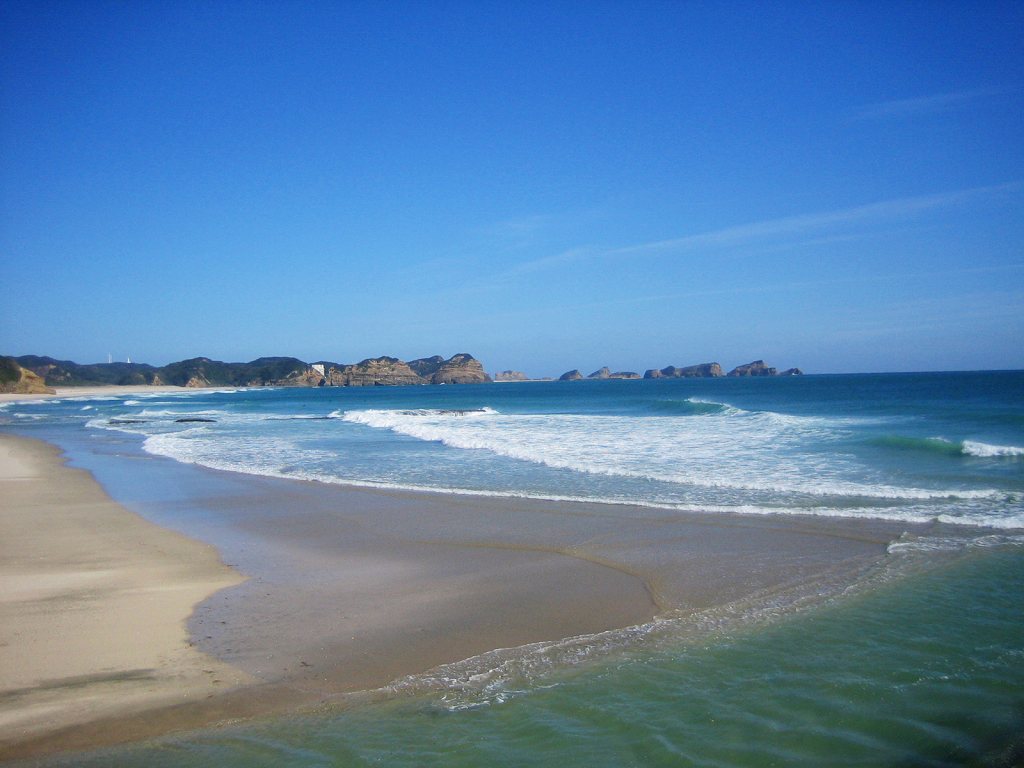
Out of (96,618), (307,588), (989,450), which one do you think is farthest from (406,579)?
(989,450)

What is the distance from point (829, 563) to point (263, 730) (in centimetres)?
648

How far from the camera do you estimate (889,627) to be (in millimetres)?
6141

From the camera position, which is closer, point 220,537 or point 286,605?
point 286,605

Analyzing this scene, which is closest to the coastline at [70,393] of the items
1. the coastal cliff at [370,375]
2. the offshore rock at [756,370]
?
the coastal cliff at [370,375]

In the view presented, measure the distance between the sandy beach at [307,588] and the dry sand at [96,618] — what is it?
2cm

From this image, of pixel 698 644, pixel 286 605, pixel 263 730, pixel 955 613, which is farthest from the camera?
pixel 286 605

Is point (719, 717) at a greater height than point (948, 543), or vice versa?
point (948, 543)

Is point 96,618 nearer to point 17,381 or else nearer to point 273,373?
point 17,381

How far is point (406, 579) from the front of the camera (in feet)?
26.5

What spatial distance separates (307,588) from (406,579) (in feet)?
3.55

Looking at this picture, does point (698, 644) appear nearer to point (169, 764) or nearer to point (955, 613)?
point (955, 613)

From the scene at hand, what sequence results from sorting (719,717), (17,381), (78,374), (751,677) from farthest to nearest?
(78,374)
(17,381)
(751,677)
(719,717)

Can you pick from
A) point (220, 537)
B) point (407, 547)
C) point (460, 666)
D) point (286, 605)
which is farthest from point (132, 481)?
point (460, 666)

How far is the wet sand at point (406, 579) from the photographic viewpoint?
531cm
